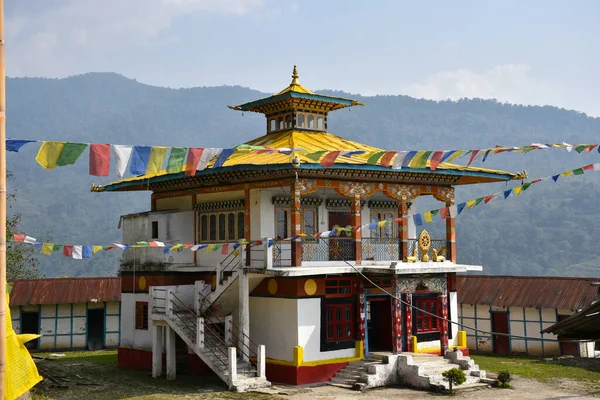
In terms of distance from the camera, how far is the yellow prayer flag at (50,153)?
14219 millimetres

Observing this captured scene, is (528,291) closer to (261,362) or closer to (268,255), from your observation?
(268,255)

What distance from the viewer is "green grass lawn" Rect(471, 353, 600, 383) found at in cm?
2659

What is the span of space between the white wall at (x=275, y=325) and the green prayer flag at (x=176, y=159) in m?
9.00

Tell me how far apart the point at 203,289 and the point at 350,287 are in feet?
16.0

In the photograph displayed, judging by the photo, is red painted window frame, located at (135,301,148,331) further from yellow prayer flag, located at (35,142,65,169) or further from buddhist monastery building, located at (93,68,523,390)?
yellow prayer flag, located at (35,142,65,169)

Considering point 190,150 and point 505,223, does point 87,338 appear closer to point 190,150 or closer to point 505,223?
point 190,150

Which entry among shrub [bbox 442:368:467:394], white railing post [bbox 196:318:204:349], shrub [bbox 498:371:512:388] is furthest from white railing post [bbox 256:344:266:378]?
shrub [bbox 498:371:512:388]

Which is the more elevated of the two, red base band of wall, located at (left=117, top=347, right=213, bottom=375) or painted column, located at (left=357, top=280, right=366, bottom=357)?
painted column, located at (left=357, top=280, right=366, bottom=357)

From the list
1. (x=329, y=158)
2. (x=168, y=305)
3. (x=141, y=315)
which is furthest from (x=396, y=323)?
(x=141, y=315)

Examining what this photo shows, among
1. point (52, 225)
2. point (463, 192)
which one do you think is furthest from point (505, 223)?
point (52, 225)

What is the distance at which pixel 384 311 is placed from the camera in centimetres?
2755

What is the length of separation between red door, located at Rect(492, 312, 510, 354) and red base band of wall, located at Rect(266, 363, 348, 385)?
12.0m

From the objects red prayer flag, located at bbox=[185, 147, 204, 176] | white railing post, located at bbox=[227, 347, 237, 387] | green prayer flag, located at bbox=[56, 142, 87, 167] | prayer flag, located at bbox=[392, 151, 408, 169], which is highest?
prayer flag, located at bbox=[392, 151, 408, 169]

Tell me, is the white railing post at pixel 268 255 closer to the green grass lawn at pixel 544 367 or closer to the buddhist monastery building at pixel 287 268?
the buddhist monastery building at pixel 287 268
